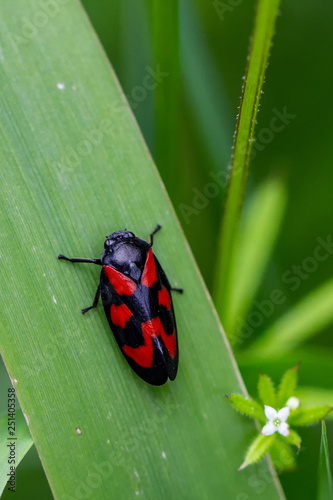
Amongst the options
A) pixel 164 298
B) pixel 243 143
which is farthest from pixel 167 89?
pixel 164 298

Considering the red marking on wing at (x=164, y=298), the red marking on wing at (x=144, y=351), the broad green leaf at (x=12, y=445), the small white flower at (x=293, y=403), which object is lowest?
the broad green leaf at (x=12, y=445)

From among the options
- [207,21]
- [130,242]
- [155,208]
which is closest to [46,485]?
[130,242]

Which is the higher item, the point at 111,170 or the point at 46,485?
the point at 111,170

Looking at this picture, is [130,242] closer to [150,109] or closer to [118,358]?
[118,358]

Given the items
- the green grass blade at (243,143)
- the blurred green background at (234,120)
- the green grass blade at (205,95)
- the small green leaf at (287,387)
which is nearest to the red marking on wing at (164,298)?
the green grass blade at (243,143)

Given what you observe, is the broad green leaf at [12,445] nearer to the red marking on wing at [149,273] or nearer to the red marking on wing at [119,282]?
the red marking on wing at [119,282]

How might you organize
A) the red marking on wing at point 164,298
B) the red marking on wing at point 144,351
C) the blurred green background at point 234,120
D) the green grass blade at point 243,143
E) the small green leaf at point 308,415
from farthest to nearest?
1. the blurred green background at point 234,120
2. the red marking on wing at point 164,298
3. the red marking on wing at point 144,351
4. the small green leaf at point 308,415
5. the green grass blade at point 243,143

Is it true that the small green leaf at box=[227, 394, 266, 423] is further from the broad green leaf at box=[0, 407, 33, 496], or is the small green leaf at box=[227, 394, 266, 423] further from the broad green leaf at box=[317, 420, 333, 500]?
the broad green leaf at box=[0, 407, 33, 496]

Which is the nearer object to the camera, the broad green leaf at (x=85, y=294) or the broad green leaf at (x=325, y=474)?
the broad green leaf at (x=325, y=474)
